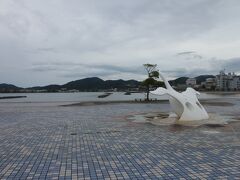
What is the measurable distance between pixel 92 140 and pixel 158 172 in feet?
13.8

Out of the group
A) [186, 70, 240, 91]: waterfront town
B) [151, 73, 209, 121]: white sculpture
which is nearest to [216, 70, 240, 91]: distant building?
[186, 70, 240, 91]: waterfront town

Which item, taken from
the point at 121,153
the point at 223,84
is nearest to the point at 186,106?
the point at 121,153

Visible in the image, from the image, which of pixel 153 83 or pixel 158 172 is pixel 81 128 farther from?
pixel 153 83

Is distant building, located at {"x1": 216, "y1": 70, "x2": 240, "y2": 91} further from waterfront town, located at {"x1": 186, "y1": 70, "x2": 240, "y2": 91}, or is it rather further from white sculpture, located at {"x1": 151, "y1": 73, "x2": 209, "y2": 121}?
white sculpture, located at {"x1": 151, "y1": 73, "x2": 209, "y2": 121}

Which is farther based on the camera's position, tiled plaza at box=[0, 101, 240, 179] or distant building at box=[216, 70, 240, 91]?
distant building at box=[216, 70, 240, 91]

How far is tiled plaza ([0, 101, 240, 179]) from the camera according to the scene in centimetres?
642

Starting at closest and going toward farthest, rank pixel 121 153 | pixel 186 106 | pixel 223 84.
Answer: pixel 121 153 < pixel 186 106 < pixel 223 84

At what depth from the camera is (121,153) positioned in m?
8.27

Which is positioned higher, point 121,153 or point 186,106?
point 186,106

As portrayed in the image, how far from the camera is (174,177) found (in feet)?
19.9

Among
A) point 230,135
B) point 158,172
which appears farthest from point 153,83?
point 158,172

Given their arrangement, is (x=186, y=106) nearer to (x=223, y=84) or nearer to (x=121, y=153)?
(x=121, y=153)

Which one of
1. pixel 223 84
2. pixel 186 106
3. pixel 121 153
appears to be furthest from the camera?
pixel 223 84

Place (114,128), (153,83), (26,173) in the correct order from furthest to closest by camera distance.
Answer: (153,83) → (114,128) → (26,173)
